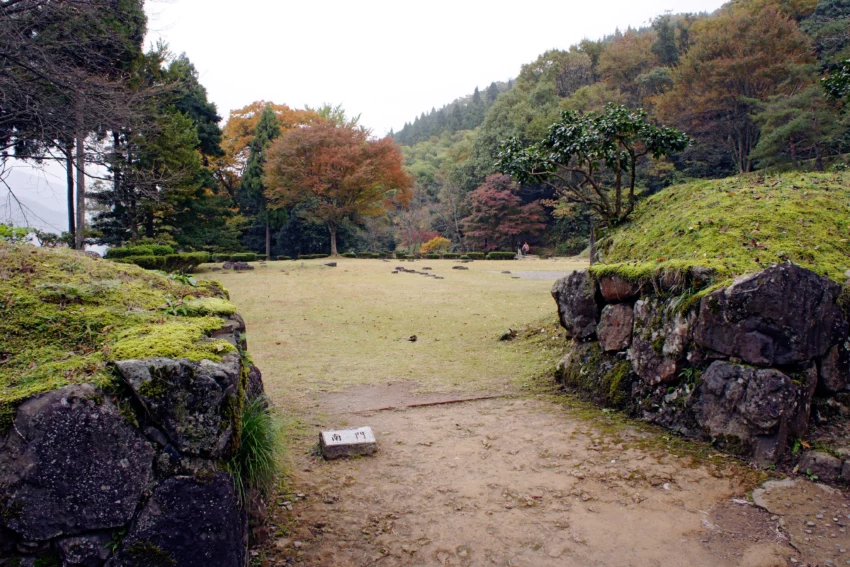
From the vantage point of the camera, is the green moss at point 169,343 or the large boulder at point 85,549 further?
the green moss at point 169,343

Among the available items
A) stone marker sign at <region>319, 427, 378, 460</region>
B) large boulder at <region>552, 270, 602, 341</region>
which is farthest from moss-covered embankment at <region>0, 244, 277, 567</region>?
large boulder at <region>552, 270, 602, 341</region>

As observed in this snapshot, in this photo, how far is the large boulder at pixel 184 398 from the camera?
1899 millimetres

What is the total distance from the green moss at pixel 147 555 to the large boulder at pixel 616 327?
13.7 ft

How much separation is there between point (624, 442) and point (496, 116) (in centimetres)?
4213

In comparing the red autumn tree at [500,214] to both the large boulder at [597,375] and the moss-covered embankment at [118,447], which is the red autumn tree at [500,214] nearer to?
the large boulder at [597,375]

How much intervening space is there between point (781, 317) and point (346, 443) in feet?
10.8

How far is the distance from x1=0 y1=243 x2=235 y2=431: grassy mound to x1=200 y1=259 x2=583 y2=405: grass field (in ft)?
8.28

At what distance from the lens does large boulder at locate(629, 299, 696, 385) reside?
13.4 feet

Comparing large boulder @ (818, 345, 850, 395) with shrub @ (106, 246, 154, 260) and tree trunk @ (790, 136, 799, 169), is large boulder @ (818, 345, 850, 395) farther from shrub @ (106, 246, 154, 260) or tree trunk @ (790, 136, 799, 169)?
tree trunk @ (790, 136, 799, 169)

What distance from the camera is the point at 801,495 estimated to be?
3049mm

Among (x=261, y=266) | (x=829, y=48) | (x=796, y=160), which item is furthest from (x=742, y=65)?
(x=261, y=266)

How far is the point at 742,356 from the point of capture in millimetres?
3611

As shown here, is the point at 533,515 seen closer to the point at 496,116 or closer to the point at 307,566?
the point at 307,566

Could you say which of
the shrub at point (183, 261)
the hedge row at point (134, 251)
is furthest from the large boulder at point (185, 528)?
the shrub at point (183, 261)
